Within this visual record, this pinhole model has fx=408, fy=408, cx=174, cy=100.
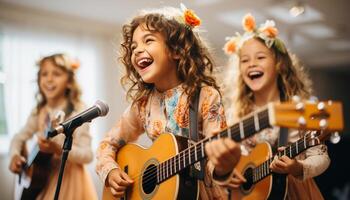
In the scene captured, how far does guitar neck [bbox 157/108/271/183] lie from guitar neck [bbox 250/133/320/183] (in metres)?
0.32

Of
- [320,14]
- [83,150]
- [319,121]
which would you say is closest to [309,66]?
[320,14]

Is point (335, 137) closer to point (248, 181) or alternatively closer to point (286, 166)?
point (286, 166)

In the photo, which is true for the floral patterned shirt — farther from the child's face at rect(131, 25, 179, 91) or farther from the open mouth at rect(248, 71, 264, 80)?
the open mouth at rect(248, 71, 264, 80)

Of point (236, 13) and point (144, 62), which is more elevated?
point (236, 13)

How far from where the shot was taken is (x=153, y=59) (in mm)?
1346

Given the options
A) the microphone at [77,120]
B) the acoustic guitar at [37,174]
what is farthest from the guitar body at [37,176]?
the microphone at [77,120]

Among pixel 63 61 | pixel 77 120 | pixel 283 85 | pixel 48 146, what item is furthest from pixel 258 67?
pixel 63 61

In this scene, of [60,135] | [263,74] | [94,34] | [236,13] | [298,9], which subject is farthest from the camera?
[94,34]

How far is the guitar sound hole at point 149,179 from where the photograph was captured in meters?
1.22

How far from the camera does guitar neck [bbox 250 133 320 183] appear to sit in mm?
1213

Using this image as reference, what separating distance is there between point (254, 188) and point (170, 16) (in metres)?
0.67

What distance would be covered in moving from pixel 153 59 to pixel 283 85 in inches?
27.2

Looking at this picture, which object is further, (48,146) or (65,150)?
(48,146)

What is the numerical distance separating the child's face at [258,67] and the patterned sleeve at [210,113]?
1.58 ft
